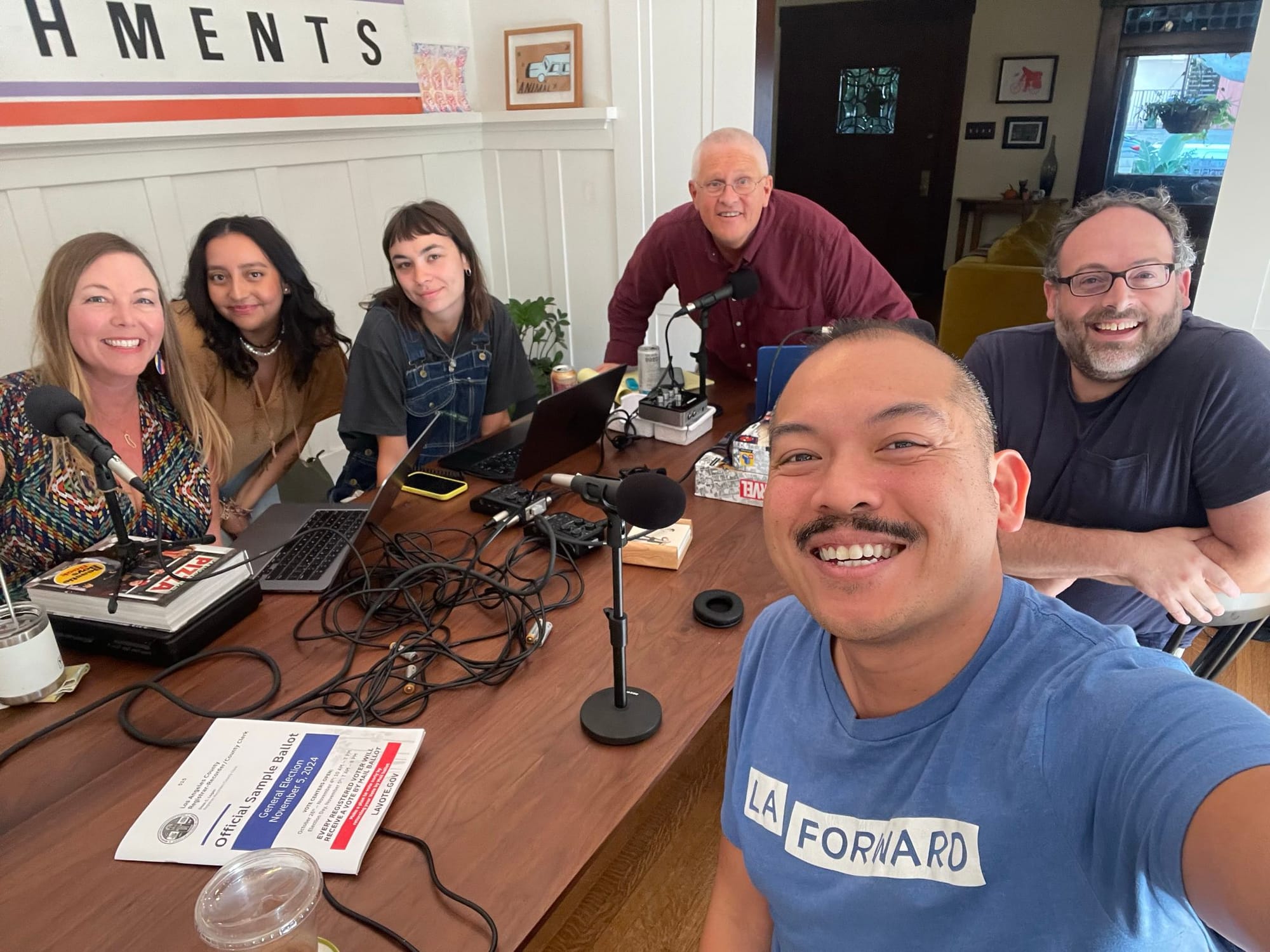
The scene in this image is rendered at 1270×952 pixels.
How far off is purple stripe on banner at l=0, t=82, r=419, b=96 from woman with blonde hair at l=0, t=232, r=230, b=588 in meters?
1.00

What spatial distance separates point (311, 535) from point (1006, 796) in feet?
4.50

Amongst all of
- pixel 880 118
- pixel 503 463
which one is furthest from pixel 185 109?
pixel 880 118

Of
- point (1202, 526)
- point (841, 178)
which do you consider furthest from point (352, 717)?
point (841, 178)

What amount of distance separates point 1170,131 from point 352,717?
6861mm

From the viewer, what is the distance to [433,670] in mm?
1201

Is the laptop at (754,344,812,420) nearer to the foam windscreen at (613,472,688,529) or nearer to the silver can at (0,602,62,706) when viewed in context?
the foam windscreen at (613,472,688,529)

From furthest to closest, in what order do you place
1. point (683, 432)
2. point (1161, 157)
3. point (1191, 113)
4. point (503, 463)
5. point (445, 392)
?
point (1161, 157) < point (1191, 113) < point (445, 392) < point (683, 432) < point (503, 463)

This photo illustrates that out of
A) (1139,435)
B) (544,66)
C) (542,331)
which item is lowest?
(542,331)

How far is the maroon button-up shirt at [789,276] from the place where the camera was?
244 cm

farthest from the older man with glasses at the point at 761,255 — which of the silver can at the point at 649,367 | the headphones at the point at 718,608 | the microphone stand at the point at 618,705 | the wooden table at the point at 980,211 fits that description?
the wooden table at the point at 980,211

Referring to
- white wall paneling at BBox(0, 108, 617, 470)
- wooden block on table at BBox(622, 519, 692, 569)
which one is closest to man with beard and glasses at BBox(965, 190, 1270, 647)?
wooden block on table at BBox(622, 519, 692, 569)

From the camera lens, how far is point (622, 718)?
3.53ft

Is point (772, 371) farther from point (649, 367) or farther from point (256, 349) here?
point (256, 349)

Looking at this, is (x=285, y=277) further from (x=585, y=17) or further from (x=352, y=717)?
(x=585, y=17)
